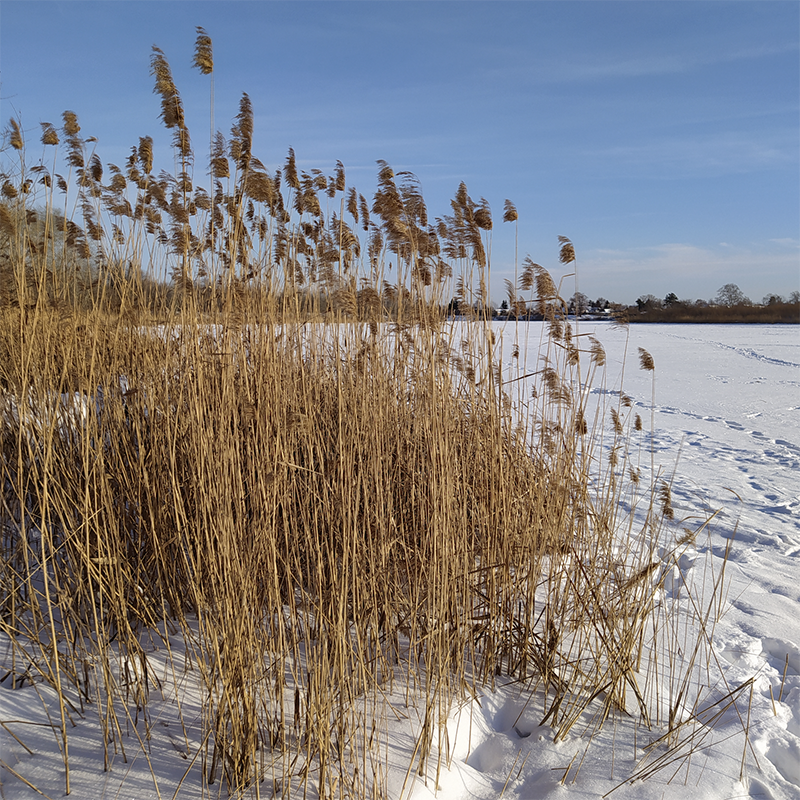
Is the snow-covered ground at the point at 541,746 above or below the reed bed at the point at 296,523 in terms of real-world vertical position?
below

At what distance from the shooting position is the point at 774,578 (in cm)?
303

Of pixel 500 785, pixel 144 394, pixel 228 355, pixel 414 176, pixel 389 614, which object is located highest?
pixel 414 176

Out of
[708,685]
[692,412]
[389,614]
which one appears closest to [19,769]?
[389,614]

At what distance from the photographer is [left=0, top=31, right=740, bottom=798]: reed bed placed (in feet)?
5.46

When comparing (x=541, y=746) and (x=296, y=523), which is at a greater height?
(x=296, y=523)

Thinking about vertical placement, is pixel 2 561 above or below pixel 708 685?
above

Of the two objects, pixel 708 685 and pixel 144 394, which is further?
pixel 144 394

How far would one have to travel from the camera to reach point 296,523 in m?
2.12

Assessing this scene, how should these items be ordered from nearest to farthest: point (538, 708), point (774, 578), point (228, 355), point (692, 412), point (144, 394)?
1. point (228, 355)
2. point (538, 708)
3. point (144, 394)
4. point (774, 578)
5. point (692, 412)

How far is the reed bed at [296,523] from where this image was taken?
1.67 meters

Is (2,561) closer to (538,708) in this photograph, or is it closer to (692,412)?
(538,708)

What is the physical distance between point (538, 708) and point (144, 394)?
188 centimetres

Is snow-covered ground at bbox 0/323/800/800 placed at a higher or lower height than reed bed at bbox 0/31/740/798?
lower

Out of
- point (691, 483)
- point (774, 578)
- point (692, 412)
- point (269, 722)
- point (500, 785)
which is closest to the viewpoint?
point (269, 722)
